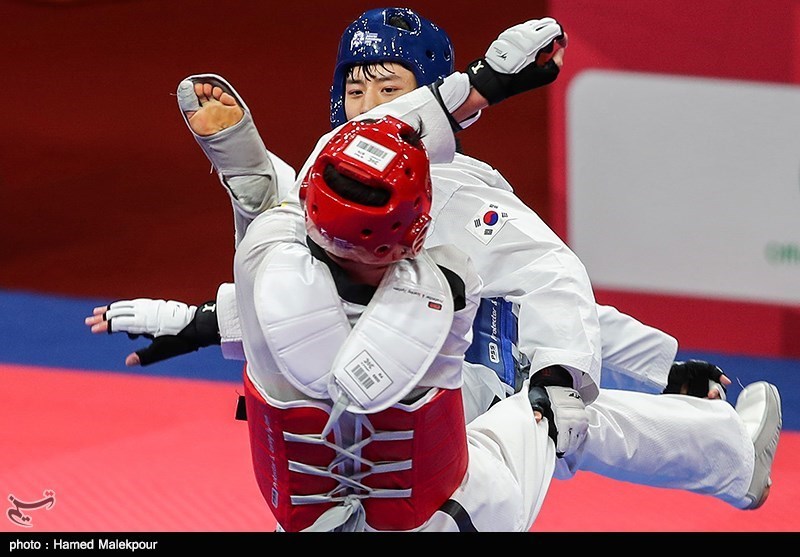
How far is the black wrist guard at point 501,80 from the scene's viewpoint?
3021mm

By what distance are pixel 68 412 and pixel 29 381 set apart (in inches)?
18.2

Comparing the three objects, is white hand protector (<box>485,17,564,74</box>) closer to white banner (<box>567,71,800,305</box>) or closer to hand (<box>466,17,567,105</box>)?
hand (<box>466,17,567,105</box>)

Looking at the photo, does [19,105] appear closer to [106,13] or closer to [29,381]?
[106,13]

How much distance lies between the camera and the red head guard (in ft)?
8.46

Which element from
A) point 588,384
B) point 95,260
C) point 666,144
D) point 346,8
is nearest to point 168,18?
point 346,8

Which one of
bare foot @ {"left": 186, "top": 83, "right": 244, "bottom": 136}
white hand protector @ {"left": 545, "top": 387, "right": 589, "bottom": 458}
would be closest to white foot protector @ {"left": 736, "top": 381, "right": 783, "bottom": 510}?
white hand protector @ {"left": 545, "top": 387, "right": 589, "bottom": 458}

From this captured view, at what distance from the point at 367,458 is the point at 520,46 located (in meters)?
1.06

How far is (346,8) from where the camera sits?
6539 mm

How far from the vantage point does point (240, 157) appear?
3.15 meters

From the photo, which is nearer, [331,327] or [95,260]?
[331,327]

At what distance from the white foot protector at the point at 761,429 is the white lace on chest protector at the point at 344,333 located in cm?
185

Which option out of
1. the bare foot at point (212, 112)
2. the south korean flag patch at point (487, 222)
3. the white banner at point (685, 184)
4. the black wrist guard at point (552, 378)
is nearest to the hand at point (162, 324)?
the south korean flag patch at point (487, 222)

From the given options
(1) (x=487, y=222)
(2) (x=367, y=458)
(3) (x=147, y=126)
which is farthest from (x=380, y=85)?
(3) (x=147, y=126)

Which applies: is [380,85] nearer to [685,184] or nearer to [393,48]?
[393,48]
